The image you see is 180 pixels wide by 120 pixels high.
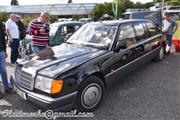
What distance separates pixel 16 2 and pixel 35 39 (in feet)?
297

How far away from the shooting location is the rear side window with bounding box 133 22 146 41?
5.16 metres

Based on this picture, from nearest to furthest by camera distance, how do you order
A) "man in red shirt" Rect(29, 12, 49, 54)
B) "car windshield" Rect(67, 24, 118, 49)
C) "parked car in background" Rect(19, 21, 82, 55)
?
1. "car windshield" Rect(67, 24, 118, 49)
2. "man in red shirt" Rect(29, 12, 49, 54)
3. "parked car in background" Rect(19, 21, 82, 55)

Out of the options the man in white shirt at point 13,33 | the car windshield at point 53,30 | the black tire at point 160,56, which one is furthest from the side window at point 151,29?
the man in white shirt at point 13,33

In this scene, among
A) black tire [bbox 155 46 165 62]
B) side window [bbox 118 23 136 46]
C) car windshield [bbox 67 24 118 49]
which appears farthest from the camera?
black tire [bbox 155 46 165 62]

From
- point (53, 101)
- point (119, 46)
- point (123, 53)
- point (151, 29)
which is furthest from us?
point (151, 29)

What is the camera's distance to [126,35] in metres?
4.66

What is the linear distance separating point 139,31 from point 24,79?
3221mm

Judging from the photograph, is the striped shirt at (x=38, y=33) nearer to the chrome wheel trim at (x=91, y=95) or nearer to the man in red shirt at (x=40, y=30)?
the man in red shirt at (x=40, y=30)

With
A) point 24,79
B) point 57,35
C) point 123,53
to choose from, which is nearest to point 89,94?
point 24,79

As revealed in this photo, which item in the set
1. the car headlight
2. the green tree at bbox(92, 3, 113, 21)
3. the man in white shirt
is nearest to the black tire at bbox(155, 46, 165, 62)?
the car headlight

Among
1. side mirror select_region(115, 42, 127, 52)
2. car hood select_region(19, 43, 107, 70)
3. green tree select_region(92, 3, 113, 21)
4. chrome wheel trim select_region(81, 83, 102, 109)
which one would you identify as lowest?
chrome wheel trim select_region(81, 83, 102, 109)

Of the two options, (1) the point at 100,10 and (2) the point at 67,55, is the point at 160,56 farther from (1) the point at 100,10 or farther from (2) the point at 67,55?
(1) the point at 100,10

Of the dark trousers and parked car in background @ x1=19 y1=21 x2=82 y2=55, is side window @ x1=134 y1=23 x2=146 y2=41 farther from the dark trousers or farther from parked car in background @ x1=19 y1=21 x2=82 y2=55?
the dark trousers

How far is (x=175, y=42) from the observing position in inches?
329
